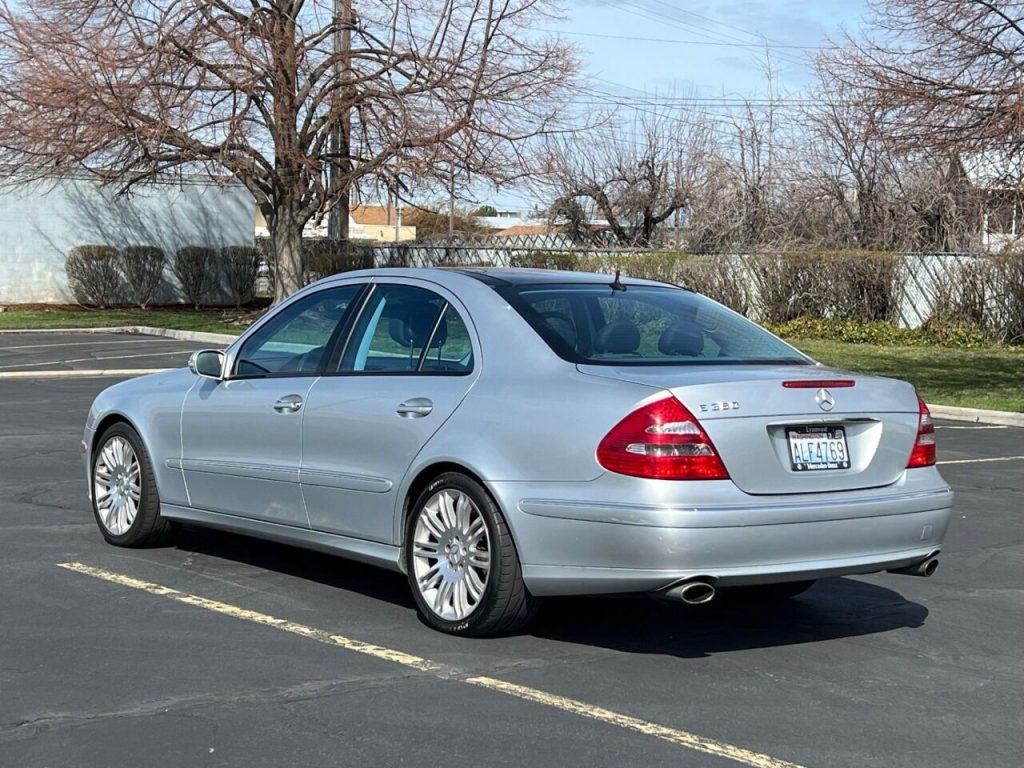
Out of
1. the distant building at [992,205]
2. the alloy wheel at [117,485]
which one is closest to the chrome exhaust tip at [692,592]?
the alloy wheel at [117,485]

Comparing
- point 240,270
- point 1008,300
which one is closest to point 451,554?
point 1008,300

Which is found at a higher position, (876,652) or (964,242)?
(964,242)

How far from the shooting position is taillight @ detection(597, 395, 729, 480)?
546 centimetres

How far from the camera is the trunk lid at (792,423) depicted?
555cm

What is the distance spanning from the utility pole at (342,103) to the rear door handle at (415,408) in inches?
920

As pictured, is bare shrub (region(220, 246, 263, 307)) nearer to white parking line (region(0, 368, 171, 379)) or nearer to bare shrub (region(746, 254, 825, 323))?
bare shrub (region(746, 254, 825, 323))

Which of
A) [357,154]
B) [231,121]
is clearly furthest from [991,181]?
[231,121]

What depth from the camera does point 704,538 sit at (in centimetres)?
543

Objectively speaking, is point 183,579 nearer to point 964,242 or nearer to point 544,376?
point 544,376

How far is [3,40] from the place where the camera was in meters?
28.7

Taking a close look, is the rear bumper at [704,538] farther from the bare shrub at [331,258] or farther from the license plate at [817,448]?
the bare shrub at [331,258]

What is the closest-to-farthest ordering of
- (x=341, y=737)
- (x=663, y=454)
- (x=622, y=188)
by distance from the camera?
(x=341, y=737)
(x=663, y=454)
(x=622, y=188)

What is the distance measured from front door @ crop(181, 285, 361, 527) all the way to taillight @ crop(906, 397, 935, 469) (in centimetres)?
278

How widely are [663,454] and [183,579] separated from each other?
295cm
